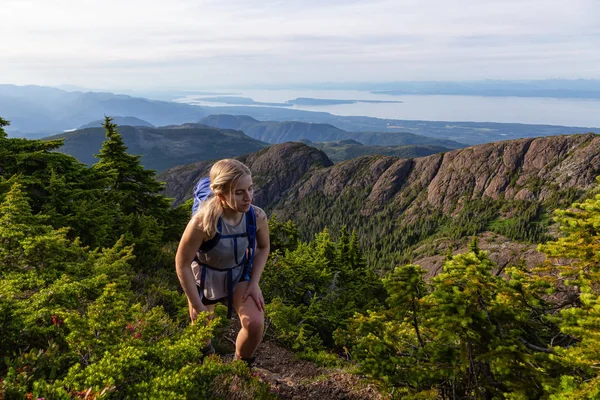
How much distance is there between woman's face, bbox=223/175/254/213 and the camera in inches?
162

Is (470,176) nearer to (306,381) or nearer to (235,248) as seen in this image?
(306,381)

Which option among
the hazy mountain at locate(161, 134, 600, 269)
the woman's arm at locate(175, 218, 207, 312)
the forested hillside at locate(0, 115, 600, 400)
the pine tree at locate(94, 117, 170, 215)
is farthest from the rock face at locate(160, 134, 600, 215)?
the woman's arm at locate(175, 218, 207, 312)

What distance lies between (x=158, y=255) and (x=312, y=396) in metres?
9.72

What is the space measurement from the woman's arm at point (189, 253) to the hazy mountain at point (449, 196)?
428ft

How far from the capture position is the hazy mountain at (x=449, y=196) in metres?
144

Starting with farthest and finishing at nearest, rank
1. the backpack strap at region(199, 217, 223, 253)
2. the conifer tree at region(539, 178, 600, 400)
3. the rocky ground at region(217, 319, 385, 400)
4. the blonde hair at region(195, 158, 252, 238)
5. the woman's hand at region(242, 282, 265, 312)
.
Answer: the rocky ground at region(217, 319, 385, 400) → the woman's hand at region(242, 282, 265, 312) → the backpack strap at region(199, 217, 223, 253) → the blonde hair at region(195, 158, 252, 238) → the conifer tree at region(539, 178, 600, 400)

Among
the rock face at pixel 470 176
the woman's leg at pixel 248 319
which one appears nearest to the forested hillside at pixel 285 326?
the woman's leg at pixel 248 319

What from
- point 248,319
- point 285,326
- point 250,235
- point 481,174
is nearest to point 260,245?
→ point 250,235

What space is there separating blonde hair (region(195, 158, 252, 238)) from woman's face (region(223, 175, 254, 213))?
0.12 ft

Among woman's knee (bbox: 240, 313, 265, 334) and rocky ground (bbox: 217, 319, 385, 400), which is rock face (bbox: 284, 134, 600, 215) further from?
woman's knee (bbox: 240, 313, 265, 334)

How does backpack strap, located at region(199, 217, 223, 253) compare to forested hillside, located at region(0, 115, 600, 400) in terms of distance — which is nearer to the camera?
forested hillside, located at region(0, 115, 600, 400)

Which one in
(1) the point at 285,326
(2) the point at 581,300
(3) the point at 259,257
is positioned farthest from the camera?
(1) the point at 285,326

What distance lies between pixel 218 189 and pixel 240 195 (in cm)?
27

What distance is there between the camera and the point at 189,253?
4.24 m
